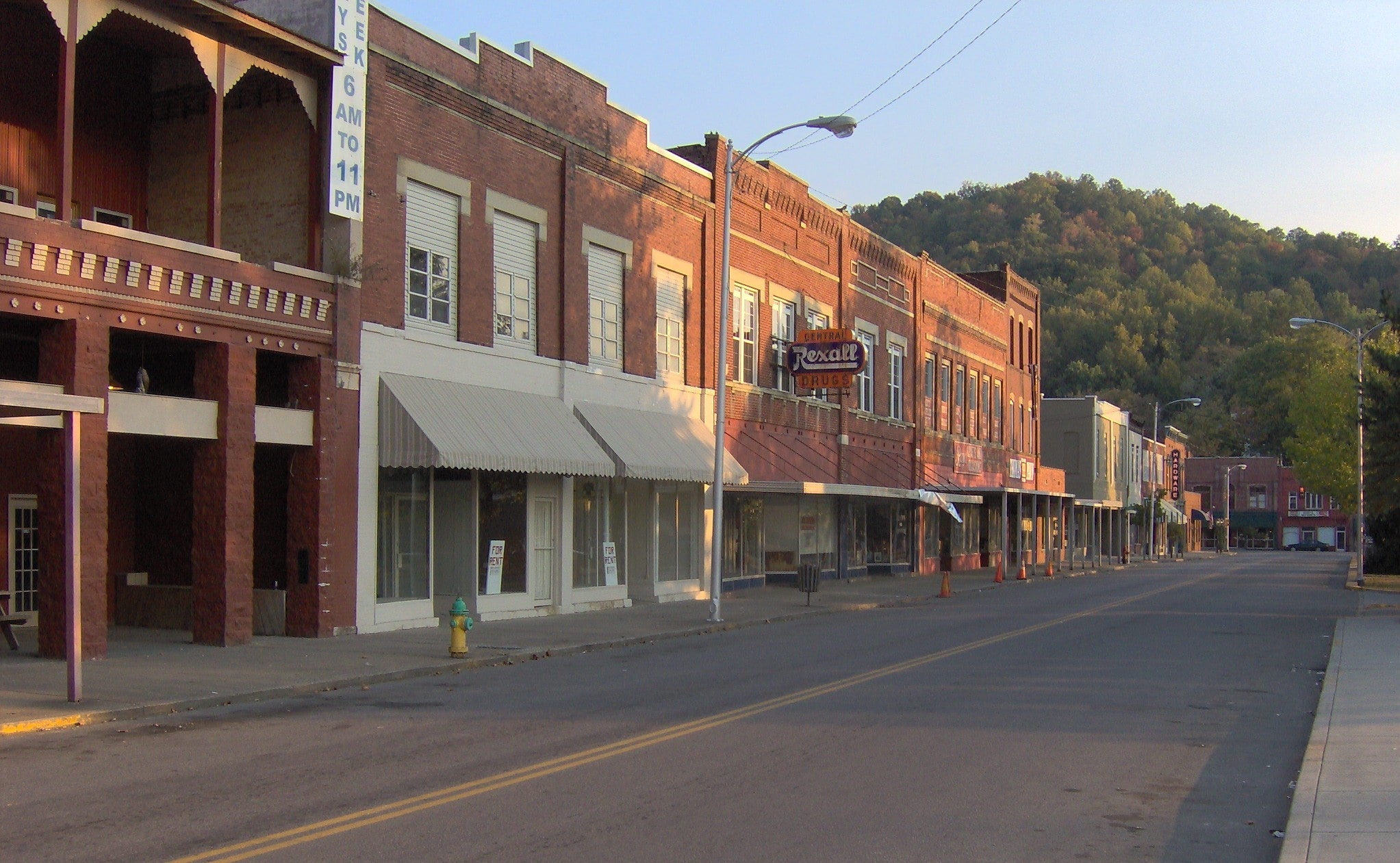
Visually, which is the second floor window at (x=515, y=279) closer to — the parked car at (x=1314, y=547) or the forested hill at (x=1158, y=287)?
the forested hill at (x=1158, y=287)

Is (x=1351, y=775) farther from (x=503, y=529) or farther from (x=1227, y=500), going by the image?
(x=1227, y=500)

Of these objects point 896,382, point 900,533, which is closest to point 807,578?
point 900,533

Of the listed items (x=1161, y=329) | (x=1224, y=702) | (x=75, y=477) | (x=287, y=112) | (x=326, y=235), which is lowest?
(x=1224, y=702)

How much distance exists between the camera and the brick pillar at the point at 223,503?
56.7 feet

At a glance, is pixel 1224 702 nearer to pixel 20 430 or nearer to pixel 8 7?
pixel 20 430

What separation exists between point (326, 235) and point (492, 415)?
426 centimetres

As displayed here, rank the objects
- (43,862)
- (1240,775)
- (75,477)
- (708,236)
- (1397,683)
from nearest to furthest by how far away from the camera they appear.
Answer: (43,862)
(1240,775)
(75,477)
(1397,683)
(708,236)

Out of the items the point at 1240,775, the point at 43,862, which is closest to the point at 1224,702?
the point at 1240,775

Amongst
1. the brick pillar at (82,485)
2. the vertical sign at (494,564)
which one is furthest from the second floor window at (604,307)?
the brick pillar at (82,485)

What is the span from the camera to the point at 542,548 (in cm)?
2380

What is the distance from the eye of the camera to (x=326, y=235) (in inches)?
746

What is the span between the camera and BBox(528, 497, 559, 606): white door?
23438 millimetres

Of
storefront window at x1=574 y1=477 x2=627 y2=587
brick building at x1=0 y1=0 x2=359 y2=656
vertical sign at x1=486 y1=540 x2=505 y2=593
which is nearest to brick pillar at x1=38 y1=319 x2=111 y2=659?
brick building at x1=0 y1=0 x2=359 y2=656

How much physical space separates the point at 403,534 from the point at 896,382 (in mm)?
24525
